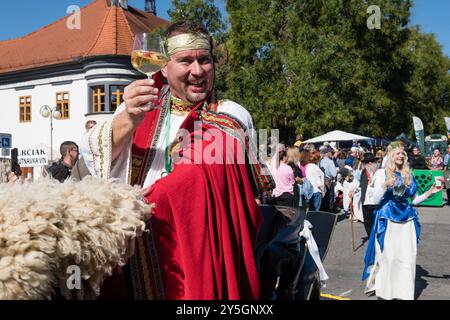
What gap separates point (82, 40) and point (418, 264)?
25293 millimetres

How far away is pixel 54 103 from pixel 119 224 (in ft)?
94.2

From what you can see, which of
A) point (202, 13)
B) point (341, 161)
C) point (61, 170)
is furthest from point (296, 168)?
point (202, 13)

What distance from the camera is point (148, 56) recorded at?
5.72 ft

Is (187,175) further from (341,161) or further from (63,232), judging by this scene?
(341,161)


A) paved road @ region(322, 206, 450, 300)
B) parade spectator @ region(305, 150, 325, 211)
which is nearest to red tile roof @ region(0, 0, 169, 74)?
parade spectator @ region(305, 150, 325, 211)

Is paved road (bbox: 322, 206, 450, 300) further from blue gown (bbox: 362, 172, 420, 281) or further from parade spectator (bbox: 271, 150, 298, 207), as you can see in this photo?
parade spectator (bbox: 271, 150, 298, 207)

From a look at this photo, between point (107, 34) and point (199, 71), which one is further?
point (107, 34)

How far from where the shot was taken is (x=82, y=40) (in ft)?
93.0

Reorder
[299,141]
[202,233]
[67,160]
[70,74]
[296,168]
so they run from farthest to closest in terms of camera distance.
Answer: [70,74] < [299,141] < [296,168] < [67,160] < [202,233]

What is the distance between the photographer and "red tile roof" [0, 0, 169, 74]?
26594mm

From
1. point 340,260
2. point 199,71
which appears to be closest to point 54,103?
point 340,260

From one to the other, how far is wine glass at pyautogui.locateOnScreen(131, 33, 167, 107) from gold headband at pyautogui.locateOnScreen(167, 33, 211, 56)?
0.19 ft

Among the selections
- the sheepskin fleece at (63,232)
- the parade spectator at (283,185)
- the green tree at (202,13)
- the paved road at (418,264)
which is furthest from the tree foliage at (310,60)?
the sheepskin fleece at (63,232)

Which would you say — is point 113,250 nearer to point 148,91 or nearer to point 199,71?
point 148,91
